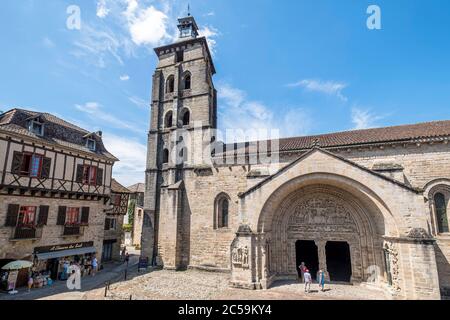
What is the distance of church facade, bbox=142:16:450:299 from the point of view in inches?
452

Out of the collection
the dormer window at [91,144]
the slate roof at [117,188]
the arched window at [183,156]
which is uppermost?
the dormer window at [91,144]

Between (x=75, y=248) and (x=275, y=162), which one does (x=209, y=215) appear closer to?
(x=275, y=162)

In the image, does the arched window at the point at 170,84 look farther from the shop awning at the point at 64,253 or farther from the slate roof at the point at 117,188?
the shop awning at the point at 64,253

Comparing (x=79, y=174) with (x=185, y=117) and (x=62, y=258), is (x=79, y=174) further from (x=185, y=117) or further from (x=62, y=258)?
(x=185, y=117)

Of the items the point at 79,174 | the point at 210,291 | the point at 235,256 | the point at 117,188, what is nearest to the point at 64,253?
the point at 79,174

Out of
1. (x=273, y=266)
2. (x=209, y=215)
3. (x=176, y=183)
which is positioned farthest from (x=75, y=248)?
(x=273, y=266)

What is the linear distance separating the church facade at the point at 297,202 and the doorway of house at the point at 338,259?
80 mm

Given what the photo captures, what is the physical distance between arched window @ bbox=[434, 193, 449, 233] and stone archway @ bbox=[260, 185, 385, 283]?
3.46 metres

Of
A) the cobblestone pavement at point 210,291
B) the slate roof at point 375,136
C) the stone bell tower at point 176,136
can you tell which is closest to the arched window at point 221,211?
the stone bell tower at point 176,136

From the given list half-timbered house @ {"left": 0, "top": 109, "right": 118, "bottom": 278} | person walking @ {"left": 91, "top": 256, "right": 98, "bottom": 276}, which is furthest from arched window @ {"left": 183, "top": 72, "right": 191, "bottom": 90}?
person walking @ {"left": 91, "top": 256, "right": 98, "bottom": 276}

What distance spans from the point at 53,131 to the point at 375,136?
22.4m

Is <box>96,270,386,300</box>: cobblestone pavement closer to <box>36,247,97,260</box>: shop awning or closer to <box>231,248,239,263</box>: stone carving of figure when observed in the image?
<box>231,248,239,263</box>: stone carving of figure

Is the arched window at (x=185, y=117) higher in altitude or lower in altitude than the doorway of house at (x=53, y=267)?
higher

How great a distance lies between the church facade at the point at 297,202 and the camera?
1149cm
